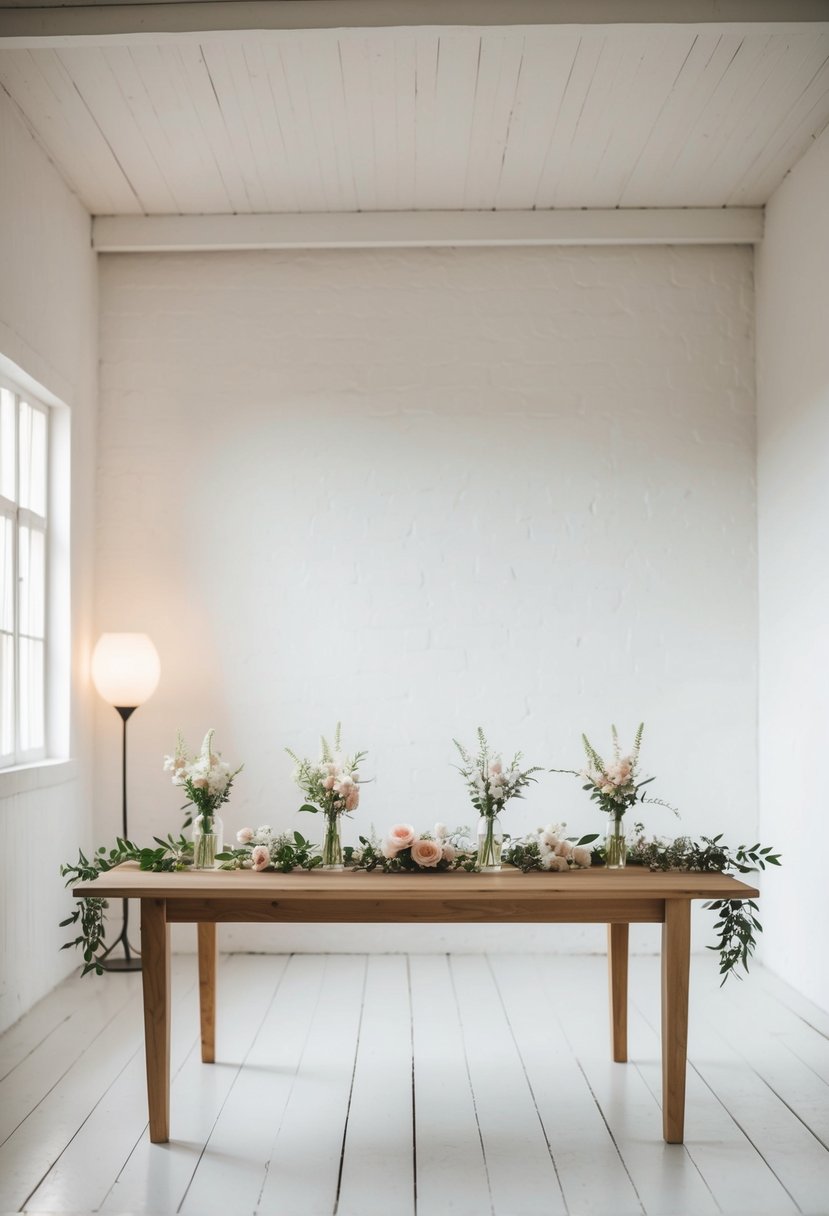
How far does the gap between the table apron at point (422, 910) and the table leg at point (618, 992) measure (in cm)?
65

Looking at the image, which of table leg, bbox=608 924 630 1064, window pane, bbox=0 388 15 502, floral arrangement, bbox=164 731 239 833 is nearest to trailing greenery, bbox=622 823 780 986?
table leg, bbox=608 924 630 1064

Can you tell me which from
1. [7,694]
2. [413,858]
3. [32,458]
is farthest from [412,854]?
Result: [32,458]

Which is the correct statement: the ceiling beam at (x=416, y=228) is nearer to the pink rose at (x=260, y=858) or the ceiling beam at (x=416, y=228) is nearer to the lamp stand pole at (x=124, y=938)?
the lamp stand pole at (x=124, y=938)

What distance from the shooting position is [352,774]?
12.1ft

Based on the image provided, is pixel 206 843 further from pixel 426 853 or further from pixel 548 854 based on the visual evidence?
pixel 548 854

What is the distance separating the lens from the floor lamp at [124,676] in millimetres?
5340

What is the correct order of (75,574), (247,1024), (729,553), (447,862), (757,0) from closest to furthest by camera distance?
(447,862)
(757,0)
(247,1024)
(75,574)
(729,553)

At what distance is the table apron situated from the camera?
3379 millimetres

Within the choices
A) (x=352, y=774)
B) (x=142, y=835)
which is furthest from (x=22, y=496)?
(x=352, y=774)

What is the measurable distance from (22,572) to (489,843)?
2.55m

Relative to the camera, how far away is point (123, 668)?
534 centimetres

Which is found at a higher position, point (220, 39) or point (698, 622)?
point (220, 39)

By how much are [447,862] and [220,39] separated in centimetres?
294

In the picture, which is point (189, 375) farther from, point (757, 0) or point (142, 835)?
point (757, 0)
